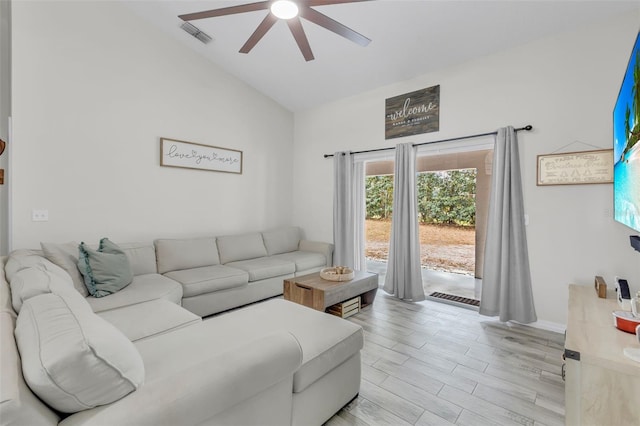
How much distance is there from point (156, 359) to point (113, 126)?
9.53 ft

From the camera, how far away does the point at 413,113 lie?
380 cm

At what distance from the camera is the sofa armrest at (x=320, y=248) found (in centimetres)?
458

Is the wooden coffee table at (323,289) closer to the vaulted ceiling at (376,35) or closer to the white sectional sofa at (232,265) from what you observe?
the white sectional sofa at (232,265)

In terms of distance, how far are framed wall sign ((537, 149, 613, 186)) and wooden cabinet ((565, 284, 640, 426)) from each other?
1696mm

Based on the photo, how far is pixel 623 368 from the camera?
1.25 metres

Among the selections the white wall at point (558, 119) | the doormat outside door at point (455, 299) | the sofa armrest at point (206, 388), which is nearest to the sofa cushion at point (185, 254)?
the sofa armrest at point (206, 388)

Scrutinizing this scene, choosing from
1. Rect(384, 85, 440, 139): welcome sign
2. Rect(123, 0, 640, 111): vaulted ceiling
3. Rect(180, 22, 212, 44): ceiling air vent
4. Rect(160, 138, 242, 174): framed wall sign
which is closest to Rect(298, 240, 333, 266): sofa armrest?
Rect(160, 138, 242, 174): framed wall sign

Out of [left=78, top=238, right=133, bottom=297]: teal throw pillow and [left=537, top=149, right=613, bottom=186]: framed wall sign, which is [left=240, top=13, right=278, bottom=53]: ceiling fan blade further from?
[left=537, top=149, right=613, bottom=186]: framed wall sign

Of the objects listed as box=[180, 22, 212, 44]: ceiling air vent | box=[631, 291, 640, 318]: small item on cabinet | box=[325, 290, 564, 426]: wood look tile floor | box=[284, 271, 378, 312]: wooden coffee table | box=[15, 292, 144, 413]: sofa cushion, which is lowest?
box=[325, 290, 564, 426]: wood look tile floor

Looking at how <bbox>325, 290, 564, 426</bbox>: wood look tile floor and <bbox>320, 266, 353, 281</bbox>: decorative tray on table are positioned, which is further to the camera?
<bbox>320, 266, 353, 281</bbox>: decorative tray on table

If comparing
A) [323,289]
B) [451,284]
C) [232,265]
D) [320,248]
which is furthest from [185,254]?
[451,284]

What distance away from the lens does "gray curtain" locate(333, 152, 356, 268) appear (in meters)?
4.44

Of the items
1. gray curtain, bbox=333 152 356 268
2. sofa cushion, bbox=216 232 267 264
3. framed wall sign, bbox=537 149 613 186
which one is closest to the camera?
framed wall sign, bbox=537 149 613 186

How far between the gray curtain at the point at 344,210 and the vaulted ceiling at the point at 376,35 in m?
Answer: 1.05
